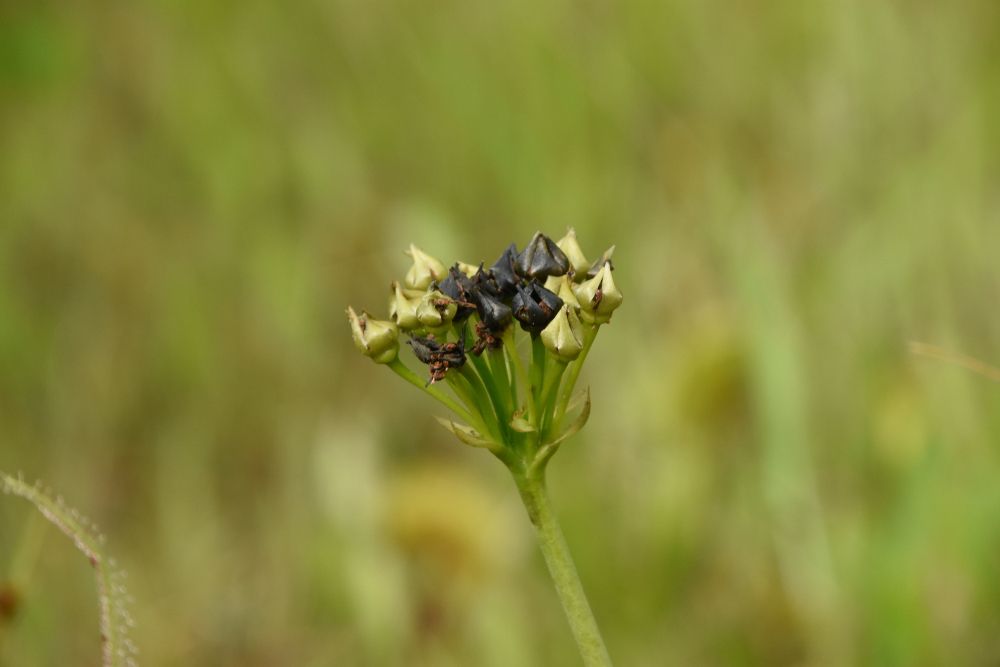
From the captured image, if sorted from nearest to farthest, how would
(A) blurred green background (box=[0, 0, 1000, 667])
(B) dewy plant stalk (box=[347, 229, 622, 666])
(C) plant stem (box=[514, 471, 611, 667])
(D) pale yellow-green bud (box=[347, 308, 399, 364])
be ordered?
(C) plant stem (box=[514, 471, 611, 667]), (B) dewy plant stalk (box=[347, 229, 622, 666]), (D) pale yellow-green bud (box=[347, 308, 399, 364]), (A) blurred green background (box=[0, 0, 1000, 667])

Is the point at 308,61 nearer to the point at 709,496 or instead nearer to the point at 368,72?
the point at 368,72

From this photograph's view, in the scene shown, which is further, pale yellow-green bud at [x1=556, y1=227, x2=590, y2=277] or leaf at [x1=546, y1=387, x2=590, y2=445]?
pale yellow-green bud at [x1=556, y1=227, x2=590, y2=277]

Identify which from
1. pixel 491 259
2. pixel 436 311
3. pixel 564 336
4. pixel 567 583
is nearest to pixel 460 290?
pixel 436 311

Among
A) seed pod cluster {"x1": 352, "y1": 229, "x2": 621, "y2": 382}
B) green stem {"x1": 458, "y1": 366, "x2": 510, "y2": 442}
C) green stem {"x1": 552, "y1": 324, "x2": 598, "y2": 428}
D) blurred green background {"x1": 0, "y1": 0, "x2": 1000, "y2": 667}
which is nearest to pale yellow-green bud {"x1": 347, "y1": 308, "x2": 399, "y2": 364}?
seed pod cluster {"x1": 352, "y1": 229, "x2": 621, "y2": 382}

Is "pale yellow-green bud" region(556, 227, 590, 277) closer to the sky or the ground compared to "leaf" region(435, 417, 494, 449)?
closer to the sky

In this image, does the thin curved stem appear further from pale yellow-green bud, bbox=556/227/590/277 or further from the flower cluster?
pale yellow-green bud, bbox=556/227/590/277

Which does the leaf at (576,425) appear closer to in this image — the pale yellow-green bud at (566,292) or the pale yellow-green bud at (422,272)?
the pale yellow-green bud at (566,292)

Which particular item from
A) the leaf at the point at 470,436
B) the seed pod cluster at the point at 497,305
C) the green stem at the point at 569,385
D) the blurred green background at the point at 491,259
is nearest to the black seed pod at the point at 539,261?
the seed pod cluster at the point at 497,305

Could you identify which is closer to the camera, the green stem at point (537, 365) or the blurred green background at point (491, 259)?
the green stem at point (537, 365)
